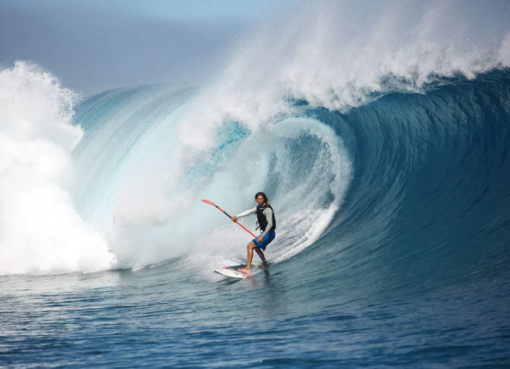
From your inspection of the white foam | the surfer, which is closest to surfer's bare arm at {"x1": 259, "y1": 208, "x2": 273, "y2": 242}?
the surfer

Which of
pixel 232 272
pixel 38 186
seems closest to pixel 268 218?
pixel 232 272

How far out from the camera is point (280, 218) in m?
10.5

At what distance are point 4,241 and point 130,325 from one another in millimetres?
7493

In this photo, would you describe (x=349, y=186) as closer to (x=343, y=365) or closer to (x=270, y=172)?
(x=270, y=172)

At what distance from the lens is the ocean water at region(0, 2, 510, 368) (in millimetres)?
4207

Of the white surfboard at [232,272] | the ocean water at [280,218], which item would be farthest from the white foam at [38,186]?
the white surfboard at [232,272]

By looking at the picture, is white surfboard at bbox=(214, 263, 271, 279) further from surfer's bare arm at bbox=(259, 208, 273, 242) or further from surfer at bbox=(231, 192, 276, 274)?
surfer's bare arm at bbox=(259, 208, 273, 242)

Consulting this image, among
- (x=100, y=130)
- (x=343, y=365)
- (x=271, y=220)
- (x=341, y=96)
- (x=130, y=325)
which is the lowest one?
(x=343, y=365)

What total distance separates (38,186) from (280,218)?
6.02 metres

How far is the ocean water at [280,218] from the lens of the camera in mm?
4207

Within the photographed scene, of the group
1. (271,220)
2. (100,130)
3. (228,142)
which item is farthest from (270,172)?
(100,130)

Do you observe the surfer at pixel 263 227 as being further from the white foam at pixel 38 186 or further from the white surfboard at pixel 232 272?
the white foam at pixel 38 186

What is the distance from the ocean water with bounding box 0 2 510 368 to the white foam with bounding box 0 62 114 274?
5 centimetres

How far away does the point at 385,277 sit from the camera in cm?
595
